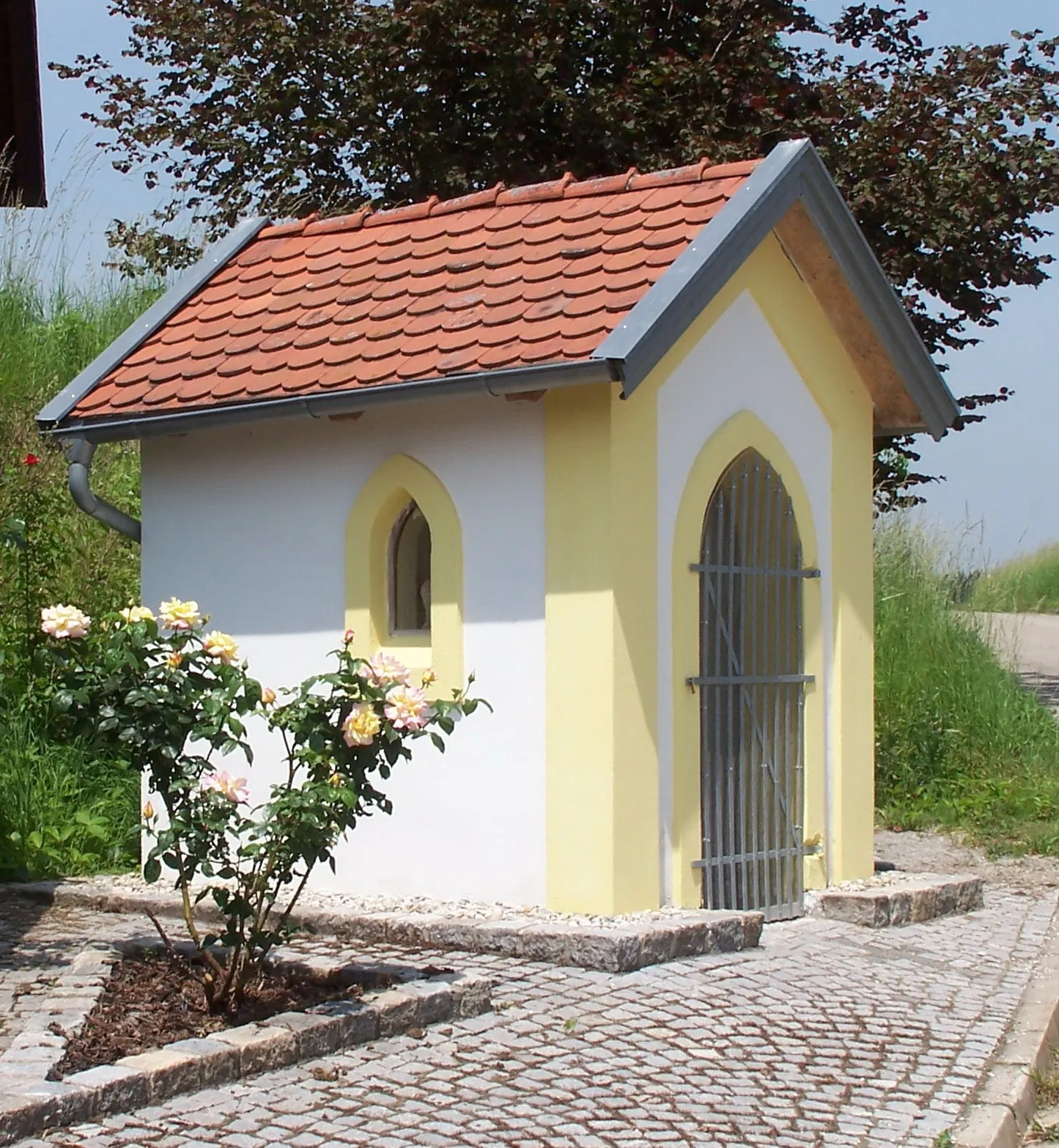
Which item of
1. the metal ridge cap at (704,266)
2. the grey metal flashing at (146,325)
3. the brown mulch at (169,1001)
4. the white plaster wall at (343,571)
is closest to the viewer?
the brown mulch at (169,1001)

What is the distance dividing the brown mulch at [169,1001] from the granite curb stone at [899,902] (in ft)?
9.80

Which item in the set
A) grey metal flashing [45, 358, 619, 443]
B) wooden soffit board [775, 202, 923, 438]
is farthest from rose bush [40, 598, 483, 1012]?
wooden soffit board [775, 202, 923, 438]

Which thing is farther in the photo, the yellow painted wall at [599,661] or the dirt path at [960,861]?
the dirt path at [960,861]

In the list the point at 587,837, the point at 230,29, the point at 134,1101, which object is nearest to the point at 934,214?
the point at 230,29

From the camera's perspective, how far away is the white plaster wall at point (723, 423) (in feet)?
26.9

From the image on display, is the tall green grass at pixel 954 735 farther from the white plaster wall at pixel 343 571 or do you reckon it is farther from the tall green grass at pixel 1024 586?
the white plaster wall at pixel 343 571

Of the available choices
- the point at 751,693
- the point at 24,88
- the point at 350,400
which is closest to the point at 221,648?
the point at 350,400

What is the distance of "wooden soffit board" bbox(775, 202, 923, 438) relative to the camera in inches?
358

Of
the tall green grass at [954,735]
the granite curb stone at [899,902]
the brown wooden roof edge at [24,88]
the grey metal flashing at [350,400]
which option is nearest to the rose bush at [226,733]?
the grey metal flashing at [350,400]

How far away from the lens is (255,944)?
6.05 m

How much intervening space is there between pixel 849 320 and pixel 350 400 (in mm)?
3108

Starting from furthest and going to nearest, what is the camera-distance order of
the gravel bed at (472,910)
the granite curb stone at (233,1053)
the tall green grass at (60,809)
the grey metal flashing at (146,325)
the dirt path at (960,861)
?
the dirt path at (960,861), the tall green grass at (60,809), the grey metal flashing at (146,325), the gravel bed at (472,910), the granite curb stone at (233,1053)

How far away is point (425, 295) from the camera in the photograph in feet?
29.4

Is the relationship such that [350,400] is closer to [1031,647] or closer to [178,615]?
[178,615]
